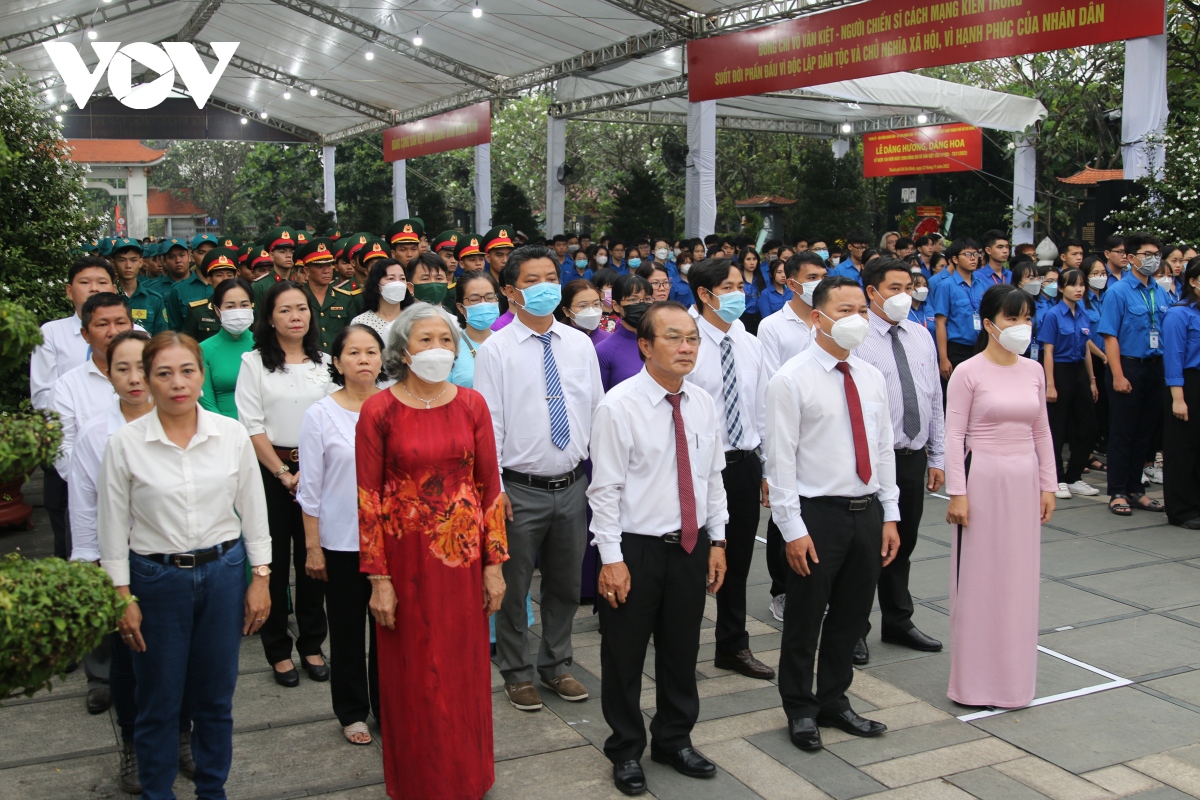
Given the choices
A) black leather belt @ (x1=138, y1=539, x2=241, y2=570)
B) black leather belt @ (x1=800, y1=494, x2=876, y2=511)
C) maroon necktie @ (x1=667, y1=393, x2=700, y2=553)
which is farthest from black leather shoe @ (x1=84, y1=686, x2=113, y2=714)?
black leather belt @ (x1=800, y1=494, x2=876, y2=511)

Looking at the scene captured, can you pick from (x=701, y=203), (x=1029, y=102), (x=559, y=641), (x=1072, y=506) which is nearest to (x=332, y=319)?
(x=559, y=641)

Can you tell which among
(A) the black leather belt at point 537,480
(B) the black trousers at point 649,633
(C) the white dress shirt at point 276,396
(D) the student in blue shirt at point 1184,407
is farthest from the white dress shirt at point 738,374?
(D) the student in blue shirt at point 1184,407

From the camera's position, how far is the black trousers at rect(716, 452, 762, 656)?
183 inches

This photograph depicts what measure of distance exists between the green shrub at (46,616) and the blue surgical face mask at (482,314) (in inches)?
108

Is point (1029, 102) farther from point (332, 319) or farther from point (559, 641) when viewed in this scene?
point (559, 641)

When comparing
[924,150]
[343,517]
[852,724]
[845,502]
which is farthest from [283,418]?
[924,150]

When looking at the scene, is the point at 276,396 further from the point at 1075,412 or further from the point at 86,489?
the point at 1075,412

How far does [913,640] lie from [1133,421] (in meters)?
3.61

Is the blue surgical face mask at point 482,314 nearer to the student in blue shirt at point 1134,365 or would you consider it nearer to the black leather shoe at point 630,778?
the black leather shoe at point 630,778

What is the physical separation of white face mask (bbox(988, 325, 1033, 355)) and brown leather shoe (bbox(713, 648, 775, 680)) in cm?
167

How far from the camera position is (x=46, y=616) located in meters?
2.35

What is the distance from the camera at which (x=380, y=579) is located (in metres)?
3.38

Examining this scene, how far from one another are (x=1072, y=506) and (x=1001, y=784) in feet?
14.9

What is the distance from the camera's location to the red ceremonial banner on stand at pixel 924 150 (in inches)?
725
